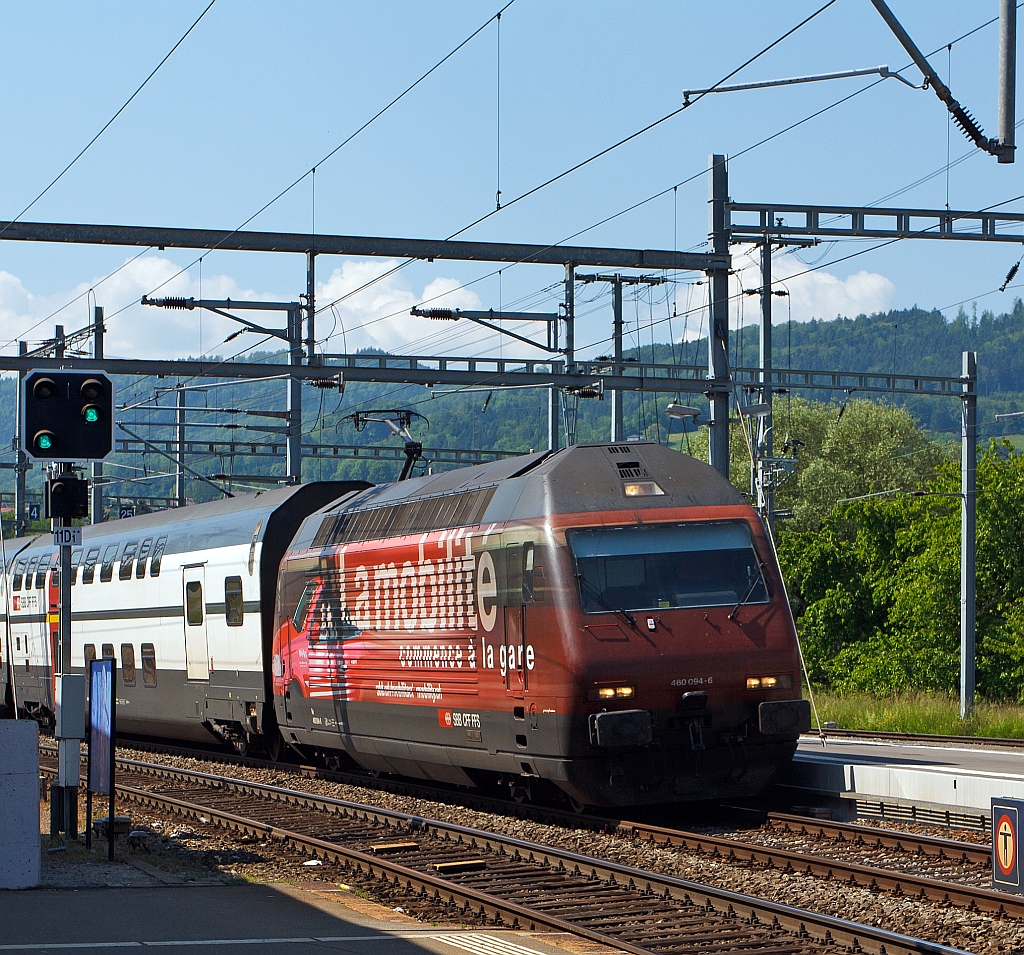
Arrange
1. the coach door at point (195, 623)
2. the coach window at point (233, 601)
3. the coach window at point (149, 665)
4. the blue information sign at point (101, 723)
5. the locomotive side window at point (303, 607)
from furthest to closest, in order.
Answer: the coach window at point (149, 665) → the coach door at point (195, 623) → the coach window at point (233, 601) → the locomotive side window at point (303, 607) → the blue information sign at point (101, 723)

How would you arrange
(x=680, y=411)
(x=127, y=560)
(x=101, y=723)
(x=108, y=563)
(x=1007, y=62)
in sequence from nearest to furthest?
(x=1007, y=62) < (x=101, y=723) < (x=680, y=411) < (x=127, y=560) < (x=108, y=563)

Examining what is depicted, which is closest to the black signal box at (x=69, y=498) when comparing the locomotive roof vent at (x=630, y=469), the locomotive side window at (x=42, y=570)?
the locomotive roof vent at (x=630, y=469)

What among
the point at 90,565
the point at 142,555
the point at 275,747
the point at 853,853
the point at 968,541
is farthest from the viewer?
the point at 968,541

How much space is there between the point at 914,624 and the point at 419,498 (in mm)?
25317

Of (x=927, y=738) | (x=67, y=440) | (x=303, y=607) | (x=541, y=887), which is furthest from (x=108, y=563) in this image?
(x=541, y=887)

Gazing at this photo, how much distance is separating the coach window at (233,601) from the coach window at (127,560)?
4.01 m

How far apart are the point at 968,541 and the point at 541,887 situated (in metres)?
20.8

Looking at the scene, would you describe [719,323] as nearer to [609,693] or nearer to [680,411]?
[680,411]

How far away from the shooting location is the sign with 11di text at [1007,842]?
7254 millimetres

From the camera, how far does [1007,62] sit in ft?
38.0

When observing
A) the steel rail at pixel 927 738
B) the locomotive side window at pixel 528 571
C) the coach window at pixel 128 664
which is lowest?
the steel rail at pixel 927 738

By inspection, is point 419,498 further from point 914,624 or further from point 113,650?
point 914,624

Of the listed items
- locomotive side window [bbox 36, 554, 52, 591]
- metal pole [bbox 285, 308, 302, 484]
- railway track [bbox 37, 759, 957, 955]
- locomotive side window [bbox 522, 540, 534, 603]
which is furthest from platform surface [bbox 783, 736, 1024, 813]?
locomotive side window [bbox 36, 554, 52, 591]

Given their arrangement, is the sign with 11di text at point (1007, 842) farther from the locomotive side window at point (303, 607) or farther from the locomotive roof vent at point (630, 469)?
the locomotive side window at point (303, 607)
